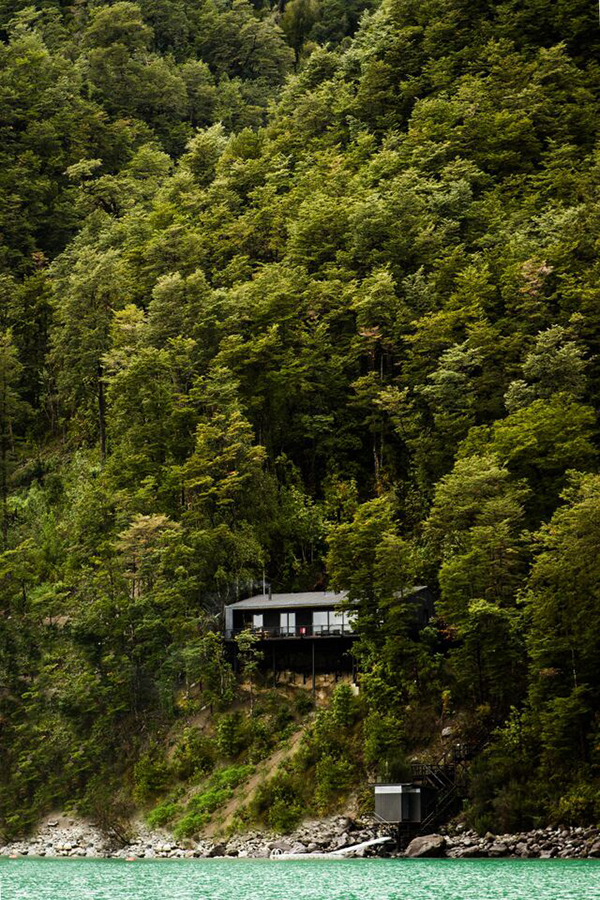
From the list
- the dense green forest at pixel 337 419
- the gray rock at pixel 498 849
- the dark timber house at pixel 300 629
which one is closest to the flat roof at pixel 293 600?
the dark timber house at pixel 300 629

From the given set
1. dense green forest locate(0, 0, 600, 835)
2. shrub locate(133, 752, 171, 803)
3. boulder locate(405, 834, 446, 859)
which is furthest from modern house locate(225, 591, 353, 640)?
boulder locate(405, 834, 446, 859)

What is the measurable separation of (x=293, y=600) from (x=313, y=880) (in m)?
21.0

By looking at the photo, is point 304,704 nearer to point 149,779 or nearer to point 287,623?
point 287,623

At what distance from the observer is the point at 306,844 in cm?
4669

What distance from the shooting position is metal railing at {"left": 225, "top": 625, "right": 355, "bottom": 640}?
54781mm

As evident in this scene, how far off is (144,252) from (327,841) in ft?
144

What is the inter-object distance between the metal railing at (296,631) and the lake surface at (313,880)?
1174cm

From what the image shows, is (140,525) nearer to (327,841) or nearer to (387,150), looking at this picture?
(327,841)

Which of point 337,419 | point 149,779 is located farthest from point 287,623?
point 337,419

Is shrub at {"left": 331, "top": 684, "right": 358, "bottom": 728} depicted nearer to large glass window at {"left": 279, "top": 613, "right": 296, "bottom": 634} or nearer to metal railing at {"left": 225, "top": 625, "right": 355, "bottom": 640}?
metal railing at {"left": 225, "top": 625, "right": 355, "bottom": 640}

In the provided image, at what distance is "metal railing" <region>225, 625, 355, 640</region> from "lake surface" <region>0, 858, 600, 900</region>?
38.5ft

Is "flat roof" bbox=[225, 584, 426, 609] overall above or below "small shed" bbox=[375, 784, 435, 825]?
above

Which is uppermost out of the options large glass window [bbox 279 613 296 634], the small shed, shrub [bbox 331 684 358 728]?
large glass window [bbox 279 613 296 634]

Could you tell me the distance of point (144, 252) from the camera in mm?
79375
